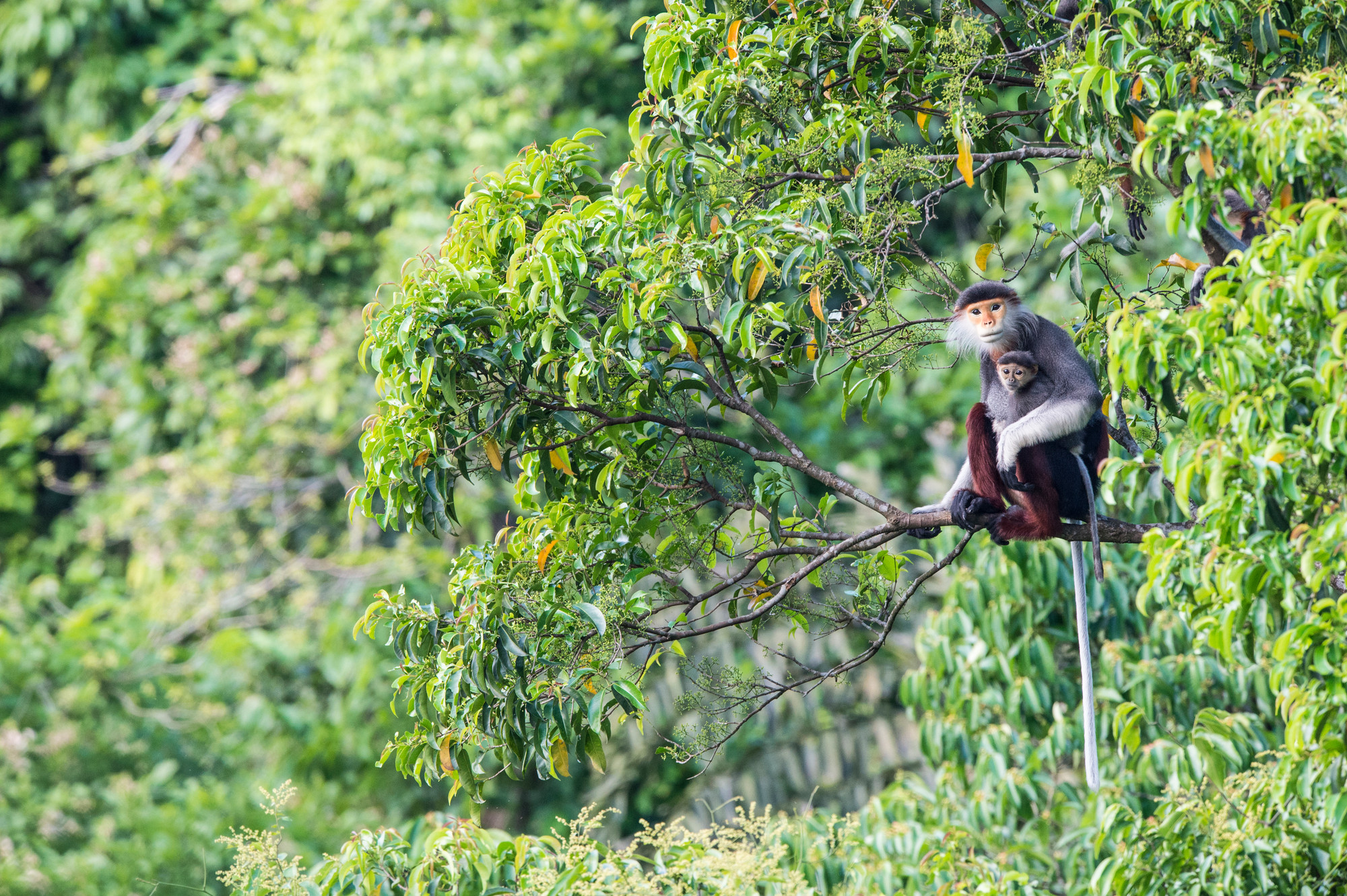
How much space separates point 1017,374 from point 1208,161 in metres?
1.13

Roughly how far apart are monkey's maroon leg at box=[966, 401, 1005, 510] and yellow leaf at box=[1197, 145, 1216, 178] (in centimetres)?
123

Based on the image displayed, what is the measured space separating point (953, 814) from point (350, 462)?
13.7 ft

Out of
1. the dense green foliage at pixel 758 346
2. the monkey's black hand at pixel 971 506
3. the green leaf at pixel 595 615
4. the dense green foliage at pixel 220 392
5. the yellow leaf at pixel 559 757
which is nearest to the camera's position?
the dense green foliage at pixel 758 346

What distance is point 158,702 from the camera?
6.52 meters

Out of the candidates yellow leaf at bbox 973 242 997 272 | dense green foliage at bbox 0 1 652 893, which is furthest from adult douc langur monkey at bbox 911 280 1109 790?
dense green foliage at bbox 0 1 652 893

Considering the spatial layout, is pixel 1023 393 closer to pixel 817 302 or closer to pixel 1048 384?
pixel 1048 384

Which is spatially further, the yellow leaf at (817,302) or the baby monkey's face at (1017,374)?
the baby monkey's face at (1017,374)

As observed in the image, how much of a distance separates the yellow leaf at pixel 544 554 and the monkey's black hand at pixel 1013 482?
1.05 metres

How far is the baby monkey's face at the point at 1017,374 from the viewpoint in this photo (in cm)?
295

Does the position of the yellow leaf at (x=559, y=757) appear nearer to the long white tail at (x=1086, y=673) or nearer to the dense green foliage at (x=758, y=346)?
the dense green foliage at (x=758, y=346)

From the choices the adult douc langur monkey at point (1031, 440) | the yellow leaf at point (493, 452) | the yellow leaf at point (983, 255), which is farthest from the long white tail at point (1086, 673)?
the yellow leaf at point (493, 452)

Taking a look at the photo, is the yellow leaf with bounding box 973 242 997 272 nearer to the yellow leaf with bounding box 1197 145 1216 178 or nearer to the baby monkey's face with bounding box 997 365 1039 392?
the baby monkey's face with bounding box 997 365 1039 392

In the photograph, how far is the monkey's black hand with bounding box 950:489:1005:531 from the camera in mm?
2986

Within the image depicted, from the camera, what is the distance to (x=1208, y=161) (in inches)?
72.7
